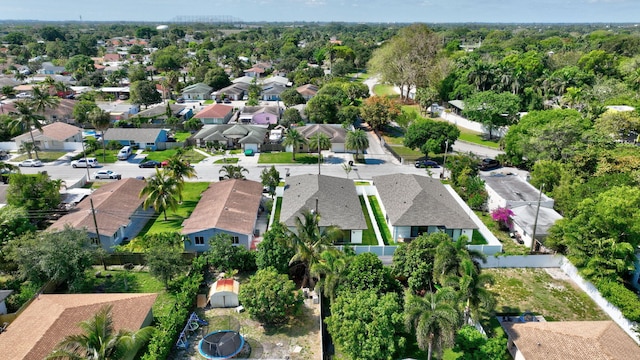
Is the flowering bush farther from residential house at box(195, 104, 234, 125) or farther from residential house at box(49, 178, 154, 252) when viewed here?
residential house at box(195, 104, 234, 125)

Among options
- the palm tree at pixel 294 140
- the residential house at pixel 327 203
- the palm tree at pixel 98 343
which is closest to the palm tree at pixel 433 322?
the residential house at pixel 327 203

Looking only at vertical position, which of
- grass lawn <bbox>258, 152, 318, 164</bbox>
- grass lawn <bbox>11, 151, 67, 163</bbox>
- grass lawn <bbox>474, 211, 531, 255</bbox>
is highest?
grass lawn <bbox>11, 151, 67, 163</bbox>

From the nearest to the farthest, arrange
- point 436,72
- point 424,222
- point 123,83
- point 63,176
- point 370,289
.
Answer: point 370,289 < point 424,222 < point 63,176 < point 436,72 < point 123,83

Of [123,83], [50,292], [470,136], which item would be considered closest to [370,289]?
[50,292]

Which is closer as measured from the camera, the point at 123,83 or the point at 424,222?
the point at 424,222

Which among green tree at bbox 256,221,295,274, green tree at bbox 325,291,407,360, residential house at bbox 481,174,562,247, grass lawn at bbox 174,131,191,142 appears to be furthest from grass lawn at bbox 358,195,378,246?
grass lawn at bbox 174,131,191,142

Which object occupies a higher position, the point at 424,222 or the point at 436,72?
the point at 436,72

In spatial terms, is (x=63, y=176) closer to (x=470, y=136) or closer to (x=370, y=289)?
(x=370, y=289)
